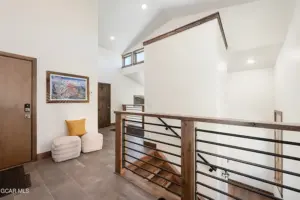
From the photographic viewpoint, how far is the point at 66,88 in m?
3.29

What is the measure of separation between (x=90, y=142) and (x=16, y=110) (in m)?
1.43

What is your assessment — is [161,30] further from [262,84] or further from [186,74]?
[262,84]

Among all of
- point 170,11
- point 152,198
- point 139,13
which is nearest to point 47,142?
point 152,198

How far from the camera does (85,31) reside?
3609 mm

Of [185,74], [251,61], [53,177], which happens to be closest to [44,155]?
[53,177]

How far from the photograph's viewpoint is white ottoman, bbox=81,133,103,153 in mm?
3201

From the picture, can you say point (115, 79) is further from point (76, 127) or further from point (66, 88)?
point (76, 127)

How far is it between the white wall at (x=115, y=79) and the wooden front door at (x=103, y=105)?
0.70 feet

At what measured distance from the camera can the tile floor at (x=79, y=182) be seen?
5.80 ft

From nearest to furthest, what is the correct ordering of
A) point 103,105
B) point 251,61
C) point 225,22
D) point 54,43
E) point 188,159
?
point 188,159, point 54,43, point 225,22, point 251,61, point 103,105

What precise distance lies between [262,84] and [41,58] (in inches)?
250

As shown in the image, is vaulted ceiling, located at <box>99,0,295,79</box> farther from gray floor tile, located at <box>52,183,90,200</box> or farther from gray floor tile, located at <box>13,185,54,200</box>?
gray floor tile, located at <box>13,185,54,200</box>

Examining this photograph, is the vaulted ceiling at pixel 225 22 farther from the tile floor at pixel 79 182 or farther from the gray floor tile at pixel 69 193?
the gray floor tile at pixel 69 193

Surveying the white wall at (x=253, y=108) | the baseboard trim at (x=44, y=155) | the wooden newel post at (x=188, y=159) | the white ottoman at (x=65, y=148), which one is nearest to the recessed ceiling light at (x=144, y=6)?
the white wall at (x=253, y=108)
